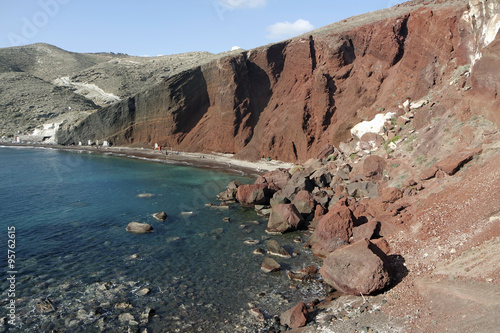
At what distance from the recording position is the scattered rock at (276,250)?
68.2 feet

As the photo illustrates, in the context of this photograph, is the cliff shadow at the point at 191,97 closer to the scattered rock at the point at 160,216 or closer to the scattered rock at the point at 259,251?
the scattered rock at the point at 160,216

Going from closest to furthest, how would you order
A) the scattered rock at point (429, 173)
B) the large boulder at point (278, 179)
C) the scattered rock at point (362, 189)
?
the scattered rock at point (429, 173) → the scattered rock at point (362, 189) → the large boulder at point (278, 179)

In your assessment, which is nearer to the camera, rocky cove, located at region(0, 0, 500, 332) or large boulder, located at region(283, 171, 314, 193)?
rocky cove, located at region(0, 0, 500, 332)

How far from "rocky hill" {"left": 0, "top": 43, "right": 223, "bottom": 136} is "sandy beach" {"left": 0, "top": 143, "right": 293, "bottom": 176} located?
53.7 feet

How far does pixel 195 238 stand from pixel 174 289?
6.94m

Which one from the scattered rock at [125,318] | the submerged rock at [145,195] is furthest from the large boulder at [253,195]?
the scattered rock at [125,318]

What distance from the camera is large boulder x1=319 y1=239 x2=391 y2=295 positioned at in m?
14.8

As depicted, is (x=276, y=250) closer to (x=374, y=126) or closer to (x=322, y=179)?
(x=322, y=179)

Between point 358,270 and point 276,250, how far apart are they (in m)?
6.64

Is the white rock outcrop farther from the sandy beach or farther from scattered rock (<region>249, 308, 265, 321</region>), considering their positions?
scattered rock (<region>249, 308, 265, 321</region>)

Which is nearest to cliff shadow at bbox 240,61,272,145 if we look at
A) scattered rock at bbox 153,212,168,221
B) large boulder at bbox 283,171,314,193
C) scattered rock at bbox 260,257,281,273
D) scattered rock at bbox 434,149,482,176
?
large boulder at bbox 283,171,314,193

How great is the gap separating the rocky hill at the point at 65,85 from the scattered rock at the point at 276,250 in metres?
65.7

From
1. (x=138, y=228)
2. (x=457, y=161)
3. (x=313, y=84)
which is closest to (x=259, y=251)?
(x=138, y=228)

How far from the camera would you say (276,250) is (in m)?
21.0
